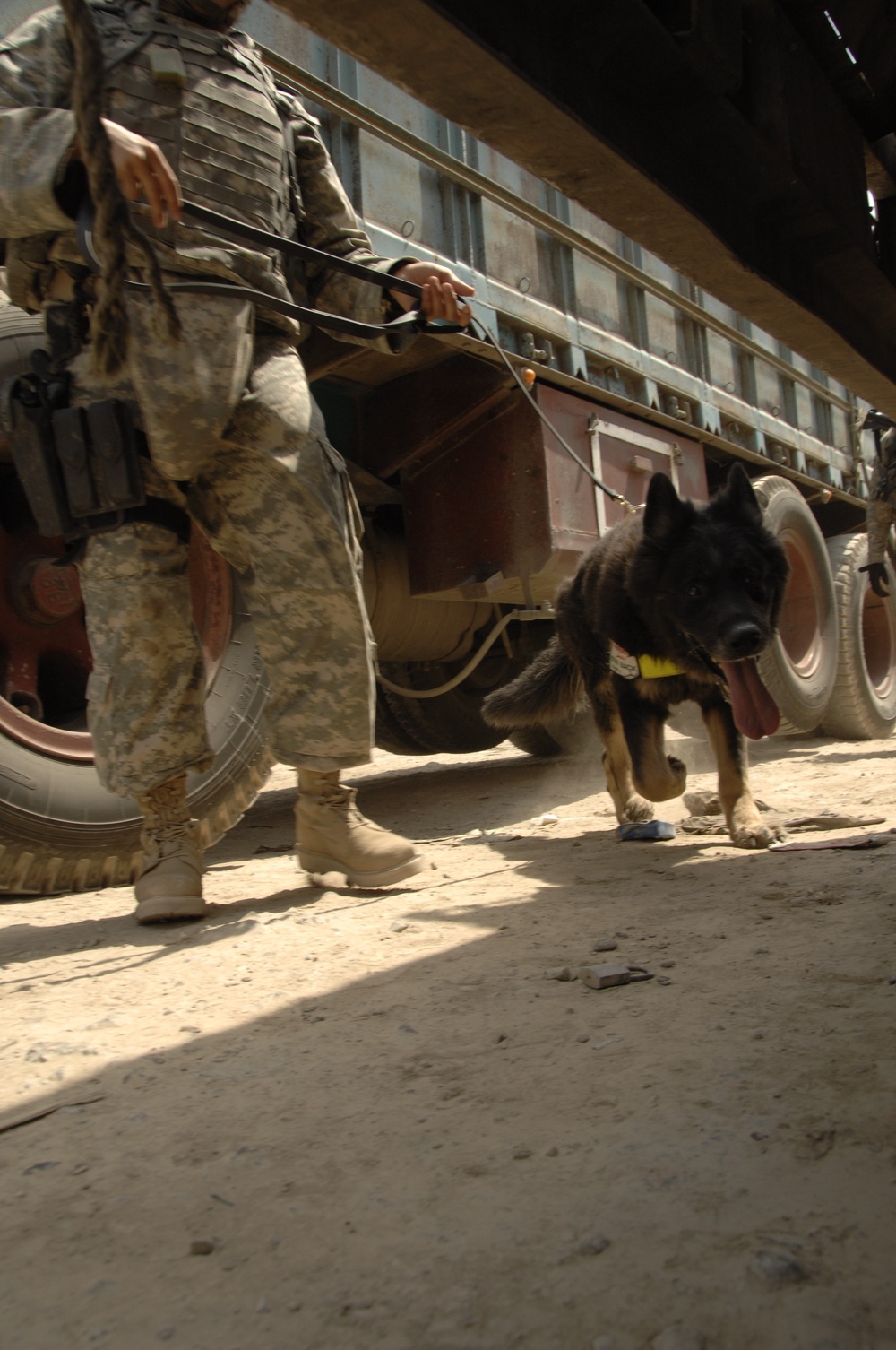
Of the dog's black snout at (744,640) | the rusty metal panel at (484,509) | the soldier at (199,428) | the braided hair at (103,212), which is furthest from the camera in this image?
the rusty metal panel at (484,509)

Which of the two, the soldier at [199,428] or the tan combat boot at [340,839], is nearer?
the soldier at [199,428]

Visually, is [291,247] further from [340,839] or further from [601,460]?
[601,460]

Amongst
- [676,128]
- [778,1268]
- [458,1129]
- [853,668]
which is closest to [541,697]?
[676,128]

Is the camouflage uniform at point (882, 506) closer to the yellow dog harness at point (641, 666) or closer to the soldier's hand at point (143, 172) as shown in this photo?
the yellow dog harness at point (641, 666)

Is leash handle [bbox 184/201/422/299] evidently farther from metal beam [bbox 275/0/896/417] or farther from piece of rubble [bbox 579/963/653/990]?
piece of rubble [bbox 579/963/653/990]

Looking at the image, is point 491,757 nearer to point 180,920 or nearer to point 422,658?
point 422,658

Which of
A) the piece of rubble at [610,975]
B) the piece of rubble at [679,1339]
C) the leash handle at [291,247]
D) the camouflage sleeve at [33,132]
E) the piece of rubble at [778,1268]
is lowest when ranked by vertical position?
the piece of rubble at [679,1339]

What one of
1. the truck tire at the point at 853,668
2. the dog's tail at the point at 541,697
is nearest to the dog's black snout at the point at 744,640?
the dog's tail at the point at 541,697

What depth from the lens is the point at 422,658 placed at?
3.87 metres

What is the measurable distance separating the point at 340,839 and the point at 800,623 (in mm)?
3676

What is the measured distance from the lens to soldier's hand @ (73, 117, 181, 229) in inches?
59.4

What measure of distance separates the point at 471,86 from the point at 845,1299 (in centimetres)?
122

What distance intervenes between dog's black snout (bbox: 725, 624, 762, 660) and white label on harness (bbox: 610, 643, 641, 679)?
386mm

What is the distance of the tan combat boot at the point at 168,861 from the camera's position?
2.01 metres
